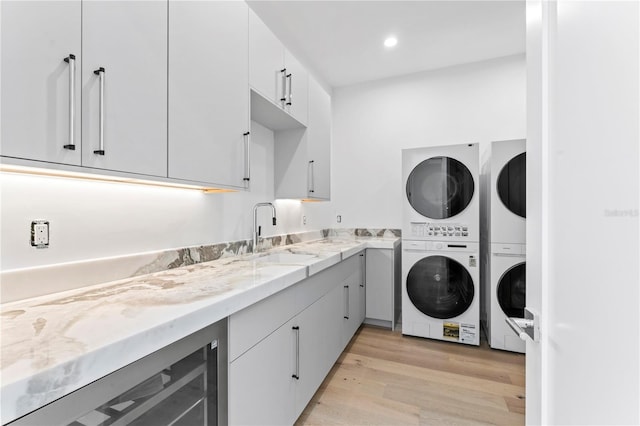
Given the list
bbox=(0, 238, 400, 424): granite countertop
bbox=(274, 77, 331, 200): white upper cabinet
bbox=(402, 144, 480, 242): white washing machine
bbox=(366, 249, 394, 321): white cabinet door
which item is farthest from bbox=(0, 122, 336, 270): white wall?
bbox=(402, 144, 480, 242): white washing machine

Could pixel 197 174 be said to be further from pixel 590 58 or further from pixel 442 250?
pixel 442 250

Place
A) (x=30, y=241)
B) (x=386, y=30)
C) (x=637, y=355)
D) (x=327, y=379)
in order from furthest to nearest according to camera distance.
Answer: (x=386, y=30)
(x=327, y=379)
(x=30, y=241)
(x=637, y=355)

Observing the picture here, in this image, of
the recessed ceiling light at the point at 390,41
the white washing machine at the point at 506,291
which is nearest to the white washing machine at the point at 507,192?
the white washing machine at the point at 506,291

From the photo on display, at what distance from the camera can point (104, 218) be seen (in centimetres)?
122

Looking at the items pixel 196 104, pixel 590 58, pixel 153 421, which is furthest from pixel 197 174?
pixel 590 58

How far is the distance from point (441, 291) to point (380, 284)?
1.91 feet

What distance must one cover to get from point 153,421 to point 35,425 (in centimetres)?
31

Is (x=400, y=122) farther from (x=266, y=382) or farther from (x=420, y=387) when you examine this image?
(x=266, y=382)

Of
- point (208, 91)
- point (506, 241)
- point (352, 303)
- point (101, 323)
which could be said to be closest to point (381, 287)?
point (352, 303)

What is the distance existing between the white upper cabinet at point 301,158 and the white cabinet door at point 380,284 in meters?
0.90

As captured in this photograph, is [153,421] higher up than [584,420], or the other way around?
[584,420]

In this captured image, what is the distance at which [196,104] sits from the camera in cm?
131

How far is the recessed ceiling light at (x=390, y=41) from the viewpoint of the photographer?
8.84 ft

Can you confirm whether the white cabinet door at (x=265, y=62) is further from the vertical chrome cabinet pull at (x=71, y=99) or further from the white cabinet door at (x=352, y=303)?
the white cabinet door at (x=352, y=303)
